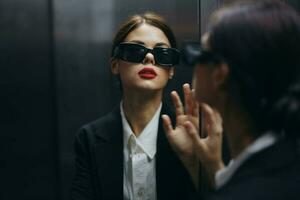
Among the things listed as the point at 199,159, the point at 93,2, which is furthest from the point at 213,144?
the point at 93,2

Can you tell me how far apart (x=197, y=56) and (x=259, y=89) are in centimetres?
18

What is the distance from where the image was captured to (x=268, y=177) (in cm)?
101

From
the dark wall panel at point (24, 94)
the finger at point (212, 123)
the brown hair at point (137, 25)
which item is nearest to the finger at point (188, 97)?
the finger at point (212, 123)

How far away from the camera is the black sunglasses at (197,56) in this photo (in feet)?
3.66

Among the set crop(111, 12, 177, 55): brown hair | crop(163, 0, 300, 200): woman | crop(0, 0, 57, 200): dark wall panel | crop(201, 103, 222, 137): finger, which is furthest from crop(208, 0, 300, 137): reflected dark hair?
crop(0, 0, 57, 200): dark wall panel

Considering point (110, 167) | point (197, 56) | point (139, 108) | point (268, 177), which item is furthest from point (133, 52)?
point (268, 177)

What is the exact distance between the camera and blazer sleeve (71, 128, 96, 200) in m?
1.72

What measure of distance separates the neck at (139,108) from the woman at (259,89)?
23.2 inches

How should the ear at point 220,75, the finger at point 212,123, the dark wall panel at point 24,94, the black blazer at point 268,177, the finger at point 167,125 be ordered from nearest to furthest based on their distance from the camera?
the black blazer at point 268,177 < the ear at point 220,75 < the finger at point 212,123 < the finger at point 167,125 < the dark wall panel at point 24,94

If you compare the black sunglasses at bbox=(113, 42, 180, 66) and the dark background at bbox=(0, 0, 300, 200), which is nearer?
the black sunglasses at bbox=(113, 42, 180, 66)

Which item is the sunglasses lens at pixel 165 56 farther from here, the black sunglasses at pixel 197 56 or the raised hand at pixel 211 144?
the black sunglasses at pixel 197 56

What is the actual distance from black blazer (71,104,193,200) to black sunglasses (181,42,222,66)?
0.55 m

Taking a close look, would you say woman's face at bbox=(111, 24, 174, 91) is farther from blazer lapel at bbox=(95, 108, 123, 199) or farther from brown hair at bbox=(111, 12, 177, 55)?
blazer lapel at bbox=(95, 108, 123, 199)

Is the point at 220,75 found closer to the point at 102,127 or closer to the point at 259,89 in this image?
the point at 259,89
